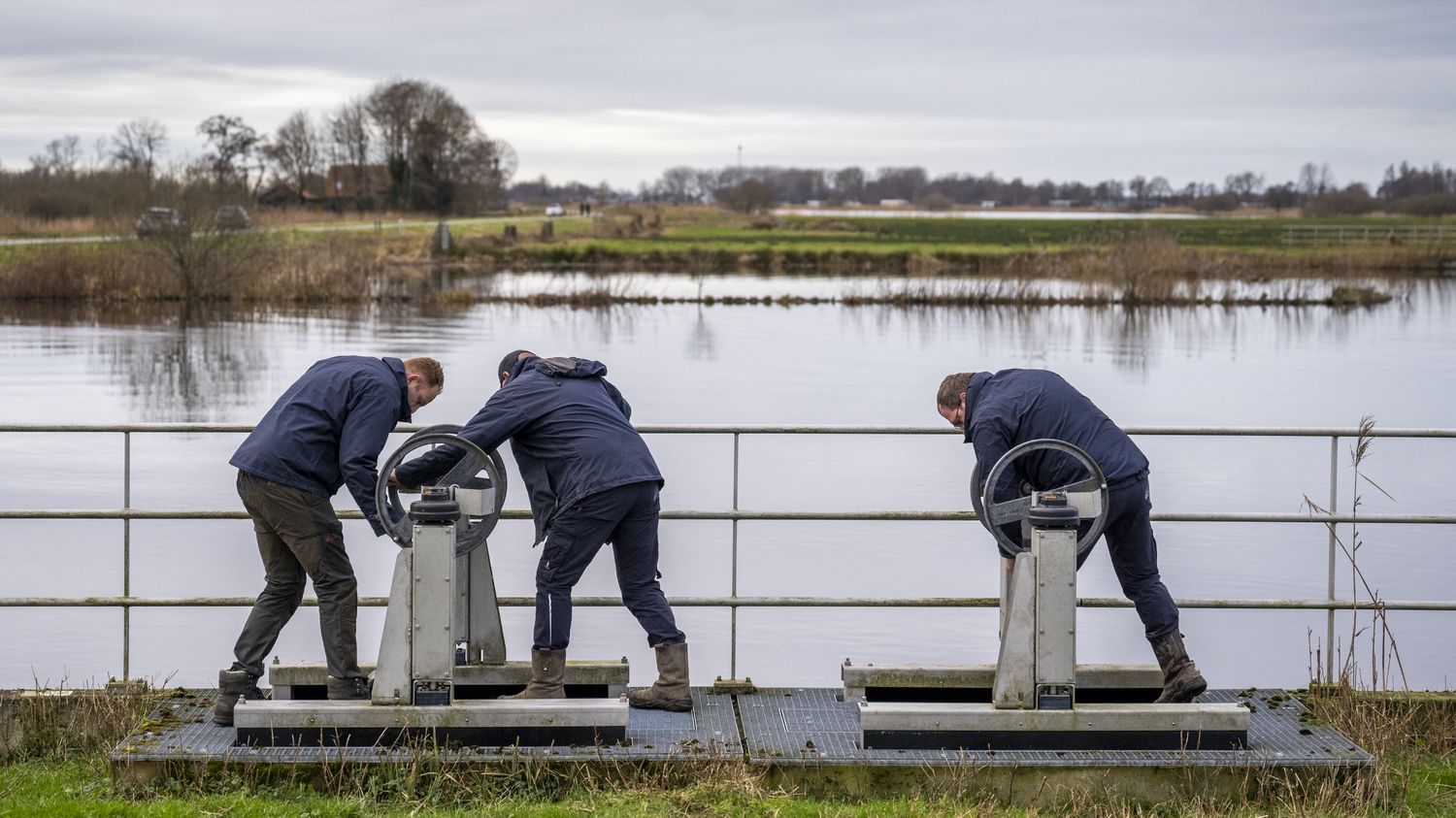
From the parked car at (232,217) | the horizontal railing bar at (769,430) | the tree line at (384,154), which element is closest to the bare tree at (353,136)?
the tree line at (384,154)

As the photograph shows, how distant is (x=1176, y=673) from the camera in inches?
264

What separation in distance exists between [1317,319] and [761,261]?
2760cm

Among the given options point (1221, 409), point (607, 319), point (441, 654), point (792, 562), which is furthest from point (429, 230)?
point (441, 654)

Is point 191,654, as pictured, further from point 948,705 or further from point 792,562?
point 948,705

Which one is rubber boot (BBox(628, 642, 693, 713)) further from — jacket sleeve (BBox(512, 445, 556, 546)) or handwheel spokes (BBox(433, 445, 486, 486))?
handwheel spokes (BBox(433, 445, 486, 486))

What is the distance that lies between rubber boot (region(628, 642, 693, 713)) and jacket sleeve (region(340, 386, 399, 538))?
133 centimetres

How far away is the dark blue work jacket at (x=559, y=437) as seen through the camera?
6.39m

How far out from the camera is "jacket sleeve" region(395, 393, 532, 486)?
636 cm

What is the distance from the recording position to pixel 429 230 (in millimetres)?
74438

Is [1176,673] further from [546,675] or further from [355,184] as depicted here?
[355,184]

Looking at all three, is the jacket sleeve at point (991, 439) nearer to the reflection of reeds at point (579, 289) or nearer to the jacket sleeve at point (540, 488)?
the jacket sleeve at point (540, 488)

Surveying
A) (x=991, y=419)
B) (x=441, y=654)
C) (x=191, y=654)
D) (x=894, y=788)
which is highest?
(x=991, y=419)

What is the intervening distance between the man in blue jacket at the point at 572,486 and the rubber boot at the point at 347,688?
657 millimetres

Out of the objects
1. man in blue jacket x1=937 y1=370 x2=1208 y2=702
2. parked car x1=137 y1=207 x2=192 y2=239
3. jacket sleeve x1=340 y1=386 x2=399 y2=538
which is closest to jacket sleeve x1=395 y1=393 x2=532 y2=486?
jacket sleeve x1=340 y1=386 x2=399 y2=538
